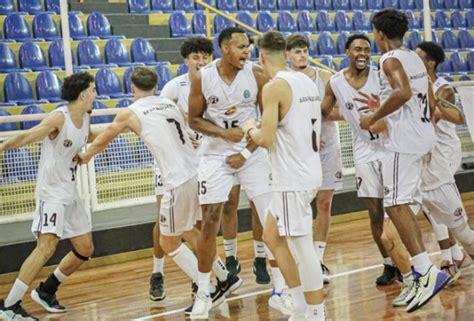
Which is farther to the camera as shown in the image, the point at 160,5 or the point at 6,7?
the point at 160,5

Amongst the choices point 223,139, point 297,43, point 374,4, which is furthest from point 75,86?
A: point 374,4

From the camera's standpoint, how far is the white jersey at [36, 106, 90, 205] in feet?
22.6

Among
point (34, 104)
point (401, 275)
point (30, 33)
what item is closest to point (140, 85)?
point (401, 275)

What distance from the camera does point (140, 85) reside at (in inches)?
260

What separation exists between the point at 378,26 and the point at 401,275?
1.90 meters

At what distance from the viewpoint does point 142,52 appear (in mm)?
13312

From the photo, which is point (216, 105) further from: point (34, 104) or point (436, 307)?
point (34, 104)

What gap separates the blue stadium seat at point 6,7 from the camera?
12875 millimetres

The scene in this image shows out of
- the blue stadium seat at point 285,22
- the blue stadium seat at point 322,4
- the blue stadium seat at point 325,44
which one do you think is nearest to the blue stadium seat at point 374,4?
the blue stadium seat at point 322,4

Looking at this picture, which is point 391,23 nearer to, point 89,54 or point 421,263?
point 421,263

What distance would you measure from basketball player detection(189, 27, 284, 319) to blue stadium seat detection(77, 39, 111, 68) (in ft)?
20.5

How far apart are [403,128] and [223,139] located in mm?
1224

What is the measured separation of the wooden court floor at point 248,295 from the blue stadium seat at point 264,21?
6606 millimetres

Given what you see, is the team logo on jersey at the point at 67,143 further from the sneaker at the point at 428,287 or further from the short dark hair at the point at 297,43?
the sneaker at the point at 428,287
